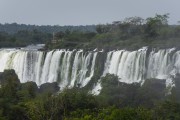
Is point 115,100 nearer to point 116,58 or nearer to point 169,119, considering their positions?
Answer: point 169,119

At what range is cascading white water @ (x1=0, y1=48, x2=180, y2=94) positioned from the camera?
38.8m

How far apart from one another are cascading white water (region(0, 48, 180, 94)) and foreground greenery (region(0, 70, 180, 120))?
2.19 m

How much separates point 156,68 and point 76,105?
38.1 ft

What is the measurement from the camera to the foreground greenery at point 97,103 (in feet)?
83.4

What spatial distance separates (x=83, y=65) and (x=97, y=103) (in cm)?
1550

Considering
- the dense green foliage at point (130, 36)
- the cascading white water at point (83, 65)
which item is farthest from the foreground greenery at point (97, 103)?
the dense green foliage at point (130, 36)

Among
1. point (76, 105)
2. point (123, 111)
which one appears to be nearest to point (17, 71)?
point (76, 105)

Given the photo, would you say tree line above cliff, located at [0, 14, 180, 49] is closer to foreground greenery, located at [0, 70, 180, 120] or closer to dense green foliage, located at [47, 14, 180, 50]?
dense green foliage, located at [47, 14, 180, 50]

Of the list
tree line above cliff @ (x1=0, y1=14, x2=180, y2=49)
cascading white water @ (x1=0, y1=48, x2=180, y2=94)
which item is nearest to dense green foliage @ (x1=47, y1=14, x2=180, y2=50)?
tree line above cliff @ (x1=0, y1=14, x2=180, y2=49)

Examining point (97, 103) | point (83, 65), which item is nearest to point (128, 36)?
point (83, 65)

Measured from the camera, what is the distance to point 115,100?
3319 centimetres

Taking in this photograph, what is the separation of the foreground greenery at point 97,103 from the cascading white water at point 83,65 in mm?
2186

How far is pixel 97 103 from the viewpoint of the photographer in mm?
29672

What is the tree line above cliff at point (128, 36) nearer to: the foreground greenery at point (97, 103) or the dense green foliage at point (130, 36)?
the dense green foliage at point (130, 36)
